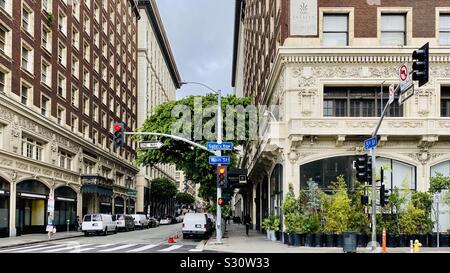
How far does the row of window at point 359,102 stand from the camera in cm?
3350

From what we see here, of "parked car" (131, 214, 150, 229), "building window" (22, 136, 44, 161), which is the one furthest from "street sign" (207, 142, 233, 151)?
"parked car" (131, 214, 150, 229)

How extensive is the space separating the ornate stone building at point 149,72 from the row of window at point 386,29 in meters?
52.4

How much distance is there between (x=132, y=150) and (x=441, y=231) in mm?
65366

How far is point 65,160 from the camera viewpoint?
55656mm

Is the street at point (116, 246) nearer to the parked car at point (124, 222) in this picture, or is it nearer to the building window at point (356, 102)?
the building window at point (356, 102)

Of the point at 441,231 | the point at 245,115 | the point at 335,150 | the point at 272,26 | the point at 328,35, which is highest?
the point at 272,26

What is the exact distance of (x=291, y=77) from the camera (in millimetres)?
33469

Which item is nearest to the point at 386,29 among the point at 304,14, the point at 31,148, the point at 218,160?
the point at 304,14

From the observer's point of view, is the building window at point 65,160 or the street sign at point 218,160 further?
the building window at point 65,160

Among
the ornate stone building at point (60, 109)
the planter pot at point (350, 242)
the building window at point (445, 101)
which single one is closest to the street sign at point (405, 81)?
the planter pot at point (350, 242)

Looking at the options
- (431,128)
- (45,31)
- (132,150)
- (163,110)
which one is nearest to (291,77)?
(431,128)

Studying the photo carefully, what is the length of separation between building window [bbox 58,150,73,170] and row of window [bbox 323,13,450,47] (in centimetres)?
3132

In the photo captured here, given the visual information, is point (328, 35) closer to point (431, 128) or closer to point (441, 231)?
point (431, 128)

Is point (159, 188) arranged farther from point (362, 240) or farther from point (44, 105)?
point (362, 240)
